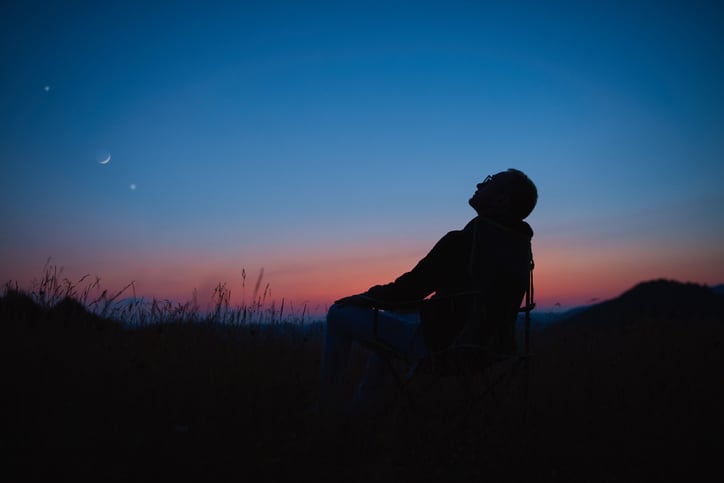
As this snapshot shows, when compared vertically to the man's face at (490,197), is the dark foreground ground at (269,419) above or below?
below

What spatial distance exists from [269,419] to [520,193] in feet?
7.62

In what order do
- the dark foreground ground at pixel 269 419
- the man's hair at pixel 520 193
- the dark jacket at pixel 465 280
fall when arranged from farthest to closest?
the man's hair at pixel 520 193
the dark jacket at pixel 465 280
the dark foreground ground at pixel 269 419

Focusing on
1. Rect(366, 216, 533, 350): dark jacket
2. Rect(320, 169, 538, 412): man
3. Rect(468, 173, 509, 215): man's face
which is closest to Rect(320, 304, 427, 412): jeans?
Rect(320, 169, 538, 412): man

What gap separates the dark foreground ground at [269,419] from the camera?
99.6 inches

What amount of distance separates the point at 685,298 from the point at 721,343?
2098 centimetres

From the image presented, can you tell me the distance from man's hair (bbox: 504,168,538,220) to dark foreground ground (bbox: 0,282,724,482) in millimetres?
1501

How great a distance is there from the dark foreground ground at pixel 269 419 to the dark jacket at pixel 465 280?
0.73m

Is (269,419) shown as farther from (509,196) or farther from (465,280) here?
(509,196)

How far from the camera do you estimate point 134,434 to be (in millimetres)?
2656

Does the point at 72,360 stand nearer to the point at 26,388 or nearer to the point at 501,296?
the point at 26,388

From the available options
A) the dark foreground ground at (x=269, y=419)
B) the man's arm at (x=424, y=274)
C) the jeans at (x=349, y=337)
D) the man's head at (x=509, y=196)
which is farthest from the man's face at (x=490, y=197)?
the dark foreground ground at (x=269, y=419)

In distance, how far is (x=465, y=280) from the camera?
2.92m

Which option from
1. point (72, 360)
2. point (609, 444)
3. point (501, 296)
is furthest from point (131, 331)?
point (609, 444)

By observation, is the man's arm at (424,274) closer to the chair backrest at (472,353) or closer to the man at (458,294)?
the man at (458,294)
